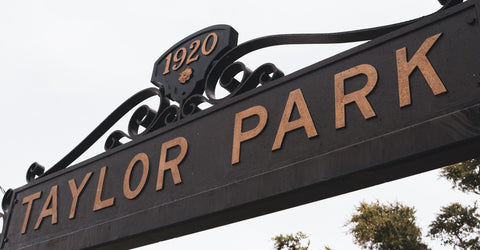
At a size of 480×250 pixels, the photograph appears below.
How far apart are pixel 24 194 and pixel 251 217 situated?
7.22ft

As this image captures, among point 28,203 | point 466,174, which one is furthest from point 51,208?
point 466,174

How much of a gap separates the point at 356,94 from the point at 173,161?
1.20m

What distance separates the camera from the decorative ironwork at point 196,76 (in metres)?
3.08

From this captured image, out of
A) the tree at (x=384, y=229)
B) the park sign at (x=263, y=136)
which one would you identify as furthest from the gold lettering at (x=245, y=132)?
the tree at (x=384, y=229)

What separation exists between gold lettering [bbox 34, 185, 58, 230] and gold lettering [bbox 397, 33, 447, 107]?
2.51 metres

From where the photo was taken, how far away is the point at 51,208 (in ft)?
11.8

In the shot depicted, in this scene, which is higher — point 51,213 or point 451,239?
point 451,239

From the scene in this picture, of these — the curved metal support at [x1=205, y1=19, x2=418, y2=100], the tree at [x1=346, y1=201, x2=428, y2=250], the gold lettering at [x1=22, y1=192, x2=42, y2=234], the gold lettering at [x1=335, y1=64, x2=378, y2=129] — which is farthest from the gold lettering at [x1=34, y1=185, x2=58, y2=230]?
the tree at [x1=346, y1=201, x2=428, y2=250]

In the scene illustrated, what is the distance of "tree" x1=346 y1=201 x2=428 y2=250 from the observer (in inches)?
1048

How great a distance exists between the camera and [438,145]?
2018 mm

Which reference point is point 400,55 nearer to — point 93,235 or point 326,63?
point 326,63

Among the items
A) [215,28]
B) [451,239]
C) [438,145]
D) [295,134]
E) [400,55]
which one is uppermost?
[451,239]

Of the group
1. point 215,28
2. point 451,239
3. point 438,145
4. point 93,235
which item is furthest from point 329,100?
point 451,239

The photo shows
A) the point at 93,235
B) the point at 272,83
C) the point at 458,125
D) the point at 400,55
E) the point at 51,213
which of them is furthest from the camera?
the point at 51,213
